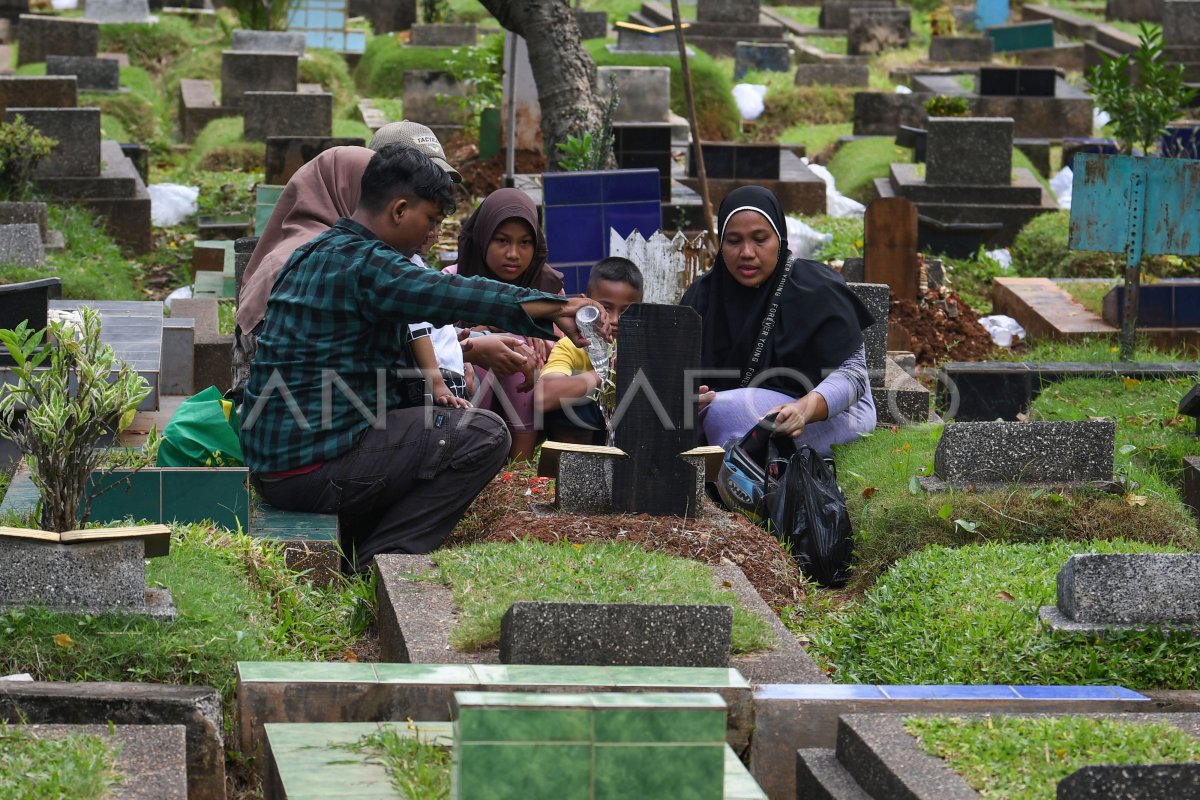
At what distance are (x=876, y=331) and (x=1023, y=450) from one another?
60.7 inches

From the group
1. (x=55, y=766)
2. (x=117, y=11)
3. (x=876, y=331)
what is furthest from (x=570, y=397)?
(x=117, y=11)

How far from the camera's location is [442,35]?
72.5 feet

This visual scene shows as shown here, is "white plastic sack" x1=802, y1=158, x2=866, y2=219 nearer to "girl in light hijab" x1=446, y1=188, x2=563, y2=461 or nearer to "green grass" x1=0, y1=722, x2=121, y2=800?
Result: "girl in light hijab" x1=446, y1=188, x2=563, y2=461

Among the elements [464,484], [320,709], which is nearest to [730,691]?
[320,709]

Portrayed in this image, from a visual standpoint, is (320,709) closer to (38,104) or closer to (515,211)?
(515,211)

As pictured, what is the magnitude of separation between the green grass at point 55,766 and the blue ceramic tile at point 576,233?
17.3 ft

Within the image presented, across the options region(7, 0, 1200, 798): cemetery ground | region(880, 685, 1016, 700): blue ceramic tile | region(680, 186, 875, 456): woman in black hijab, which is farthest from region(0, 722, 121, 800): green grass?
region(680, 186, 875, 456): woman in black hijab

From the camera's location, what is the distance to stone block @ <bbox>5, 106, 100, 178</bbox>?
11.7 metres

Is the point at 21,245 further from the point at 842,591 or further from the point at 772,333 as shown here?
the point at 842,591

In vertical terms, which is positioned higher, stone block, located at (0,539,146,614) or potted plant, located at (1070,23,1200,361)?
potted plant, located at (1070,23,1200,361)

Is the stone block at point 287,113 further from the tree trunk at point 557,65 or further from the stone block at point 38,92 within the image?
the tree trunk at point 557,65

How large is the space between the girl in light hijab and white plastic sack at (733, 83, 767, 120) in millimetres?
14254

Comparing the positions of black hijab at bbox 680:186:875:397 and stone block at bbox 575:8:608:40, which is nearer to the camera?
black hijab at bbox 680:186:875:397

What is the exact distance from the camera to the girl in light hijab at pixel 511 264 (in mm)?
5852
